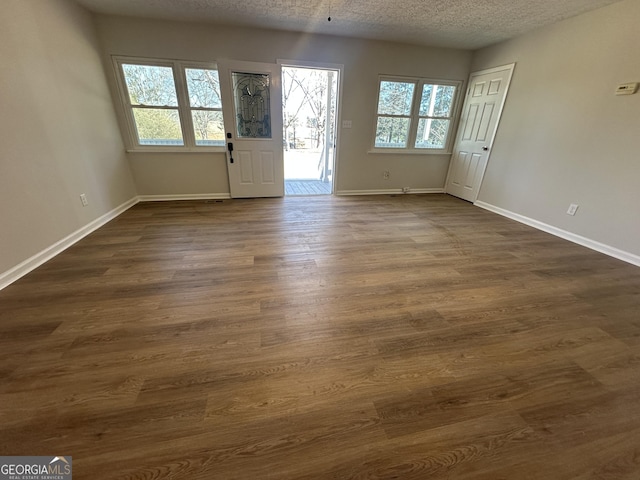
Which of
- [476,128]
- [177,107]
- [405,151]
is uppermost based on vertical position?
[177,107]

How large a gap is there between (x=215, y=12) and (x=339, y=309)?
3962mm

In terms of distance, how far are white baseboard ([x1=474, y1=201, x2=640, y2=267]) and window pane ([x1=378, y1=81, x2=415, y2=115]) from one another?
2.34 m

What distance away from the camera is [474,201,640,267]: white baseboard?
2.78 metres

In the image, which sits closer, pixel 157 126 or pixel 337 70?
pixel 157 126

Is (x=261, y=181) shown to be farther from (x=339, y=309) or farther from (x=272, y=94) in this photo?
(x=339, y=309)

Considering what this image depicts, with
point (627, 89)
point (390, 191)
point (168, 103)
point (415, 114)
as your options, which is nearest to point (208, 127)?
point (168, 103)

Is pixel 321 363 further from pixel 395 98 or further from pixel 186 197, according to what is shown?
pixel 395 98

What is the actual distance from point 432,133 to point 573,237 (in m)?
2.91

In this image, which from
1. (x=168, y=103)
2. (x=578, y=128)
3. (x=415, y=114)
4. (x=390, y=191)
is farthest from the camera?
(x=390, y=191)

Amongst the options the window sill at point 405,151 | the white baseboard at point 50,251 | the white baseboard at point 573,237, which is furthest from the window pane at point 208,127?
the white baseboard at point 573,237

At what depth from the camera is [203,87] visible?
3955 mm

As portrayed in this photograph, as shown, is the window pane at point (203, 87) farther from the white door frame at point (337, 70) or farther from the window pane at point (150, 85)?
the white door frame at point (337, 70)

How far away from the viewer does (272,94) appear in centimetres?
412

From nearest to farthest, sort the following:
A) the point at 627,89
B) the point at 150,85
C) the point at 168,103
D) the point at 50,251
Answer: the point at 50,251, the point at 627,89, the point at 150,85, the point at 168,103
